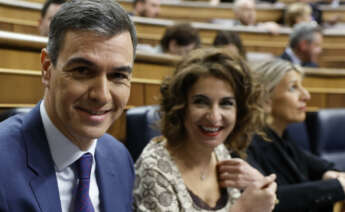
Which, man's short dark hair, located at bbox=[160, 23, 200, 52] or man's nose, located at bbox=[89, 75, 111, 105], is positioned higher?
man's nose, located at bbox=[89, 75, 111, 105]

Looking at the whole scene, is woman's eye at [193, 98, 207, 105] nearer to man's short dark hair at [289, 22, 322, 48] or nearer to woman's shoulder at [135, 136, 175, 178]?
woman's shoulder at [135, 136, 175, 178]

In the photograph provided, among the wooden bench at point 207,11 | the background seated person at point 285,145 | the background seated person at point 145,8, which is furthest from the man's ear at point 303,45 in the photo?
the wooden bench at point 207,11

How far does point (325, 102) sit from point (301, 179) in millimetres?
688

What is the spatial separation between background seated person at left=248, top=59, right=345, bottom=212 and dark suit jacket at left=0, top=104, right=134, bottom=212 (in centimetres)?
40

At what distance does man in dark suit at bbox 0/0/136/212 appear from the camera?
1.14ft

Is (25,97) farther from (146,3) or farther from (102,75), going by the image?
(146,3)

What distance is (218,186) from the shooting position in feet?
2.14

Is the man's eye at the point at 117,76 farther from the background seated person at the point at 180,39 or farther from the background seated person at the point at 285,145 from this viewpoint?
the background seated person at the point at 180,39

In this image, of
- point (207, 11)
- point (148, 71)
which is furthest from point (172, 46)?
point (207, 11)

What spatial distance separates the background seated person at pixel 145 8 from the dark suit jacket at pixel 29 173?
152 centimetres

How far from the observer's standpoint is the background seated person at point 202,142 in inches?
23.1

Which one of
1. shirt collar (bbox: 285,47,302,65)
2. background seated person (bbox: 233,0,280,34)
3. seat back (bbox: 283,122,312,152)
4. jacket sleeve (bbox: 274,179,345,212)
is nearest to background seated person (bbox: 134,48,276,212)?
jacket sleeve (bbox: 274,179,345,212)

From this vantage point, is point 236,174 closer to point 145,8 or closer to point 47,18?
point 47,18

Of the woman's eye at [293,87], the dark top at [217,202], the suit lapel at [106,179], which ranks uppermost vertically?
the suit lapel at [106,179]
